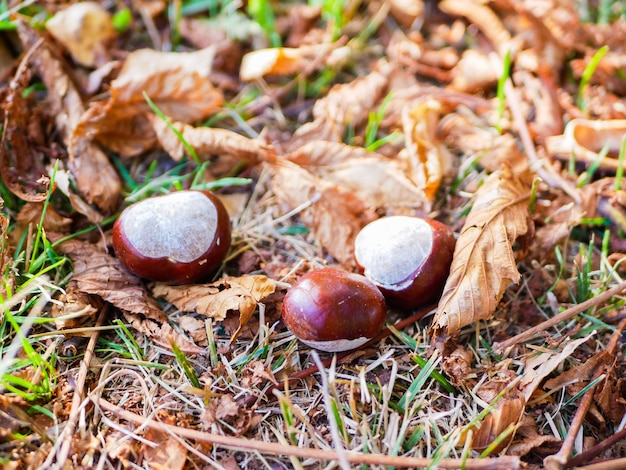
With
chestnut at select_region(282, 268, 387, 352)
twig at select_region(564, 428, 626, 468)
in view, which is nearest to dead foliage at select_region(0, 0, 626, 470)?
twig at select_region(564, 428, 626, 468)

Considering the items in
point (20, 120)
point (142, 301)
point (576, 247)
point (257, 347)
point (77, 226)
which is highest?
point (20, 120)

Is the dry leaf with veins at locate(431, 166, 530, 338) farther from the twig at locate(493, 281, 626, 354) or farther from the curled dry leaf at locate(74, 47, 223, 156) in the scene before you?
the curled dry leaf at locate(74, 47, 223, 156)

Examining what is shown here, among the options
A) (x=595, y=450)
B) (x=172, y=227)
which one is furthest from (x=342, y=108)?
(x=595, y=450)

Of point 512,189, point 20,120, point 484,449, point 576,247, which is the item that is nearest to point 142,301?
point 20,120

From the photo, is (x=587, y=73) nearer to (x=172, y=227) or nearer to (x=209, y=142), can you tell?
(x=209, y=142)

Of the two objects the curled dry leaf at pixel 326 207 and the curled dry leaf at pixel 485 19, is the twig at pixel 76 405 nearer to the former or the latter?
the curled dry leaf at pixel 326 207

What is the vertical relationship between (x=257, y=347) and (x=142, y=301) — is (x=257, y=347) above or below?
below

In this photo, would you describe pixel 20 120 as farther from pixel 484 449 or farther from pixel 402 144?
pixel 484 449
